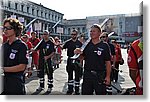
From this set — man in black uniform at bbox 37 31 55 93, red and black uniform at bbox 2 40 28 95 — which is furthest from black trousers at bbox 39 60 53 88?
red and black uniform at bbox 2 40 28 95

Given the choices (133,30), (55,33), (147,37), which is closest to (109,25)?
(133,30)

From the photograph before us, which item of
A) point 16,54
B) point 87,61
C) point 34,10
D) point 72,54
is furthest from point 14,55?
point 72,54

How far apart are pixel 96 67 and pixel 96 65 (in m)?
0.02

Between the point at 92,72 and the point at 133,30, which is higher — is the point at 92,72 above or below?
below

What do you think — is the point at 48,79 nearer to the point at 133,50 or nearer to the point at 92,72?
the point at 92,72

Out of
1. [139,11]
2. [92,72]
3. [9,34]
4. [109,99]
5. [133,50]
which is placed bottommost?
[109,99]

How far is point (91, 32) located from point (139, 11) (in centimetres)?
46

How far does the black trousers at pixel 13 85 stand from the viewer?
6.00ft

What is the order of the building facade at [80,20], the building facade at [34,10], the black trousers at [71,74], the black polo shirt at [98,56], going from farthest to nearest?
the black trousers at [71,74] < the building facade at [34,10] < the building facade at [80,20] < the black polo shirt at [98,56]

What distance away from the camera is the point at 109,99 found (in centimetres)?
210

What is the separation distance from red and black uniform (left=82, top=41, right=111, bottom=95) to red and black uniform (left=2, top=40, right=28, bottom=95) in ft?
1.88

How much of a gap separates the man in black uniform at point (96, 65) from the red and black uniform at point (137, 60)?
0.27 m

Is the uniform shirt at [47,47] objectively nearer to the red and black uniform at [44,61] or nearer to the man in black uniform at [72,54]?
the red and black uniform at [44,61]

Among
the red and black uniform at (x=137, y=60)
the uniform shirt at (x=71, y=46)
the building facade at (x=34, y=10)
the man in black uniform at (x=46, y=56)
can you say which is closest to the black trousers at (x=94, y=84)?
the red and black uniform at (x=137, y=60)
